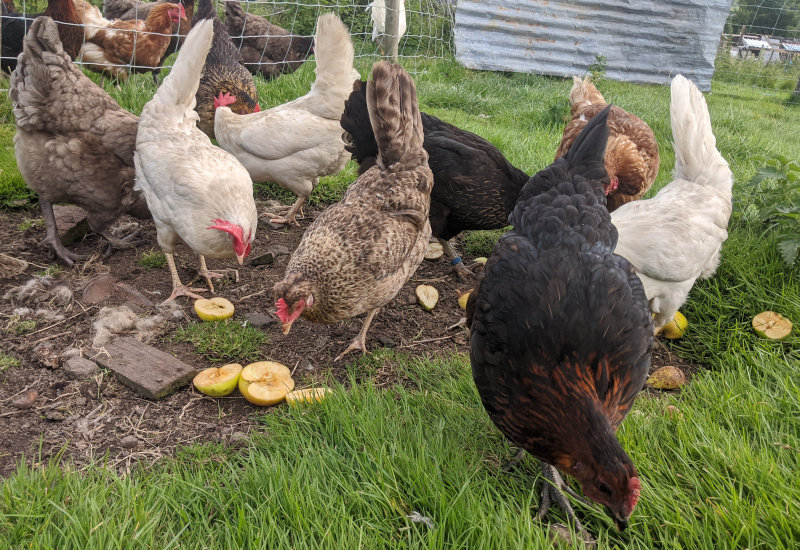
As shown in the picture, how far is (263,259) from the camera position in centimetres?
386

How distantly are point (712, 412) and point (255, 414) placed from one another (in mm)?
2021

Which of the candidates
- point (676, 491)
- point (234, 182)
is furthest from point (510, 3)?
point (676, 491)

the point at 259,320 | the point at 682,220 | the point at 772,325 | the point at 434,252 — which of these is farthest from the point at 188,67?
the point at 772,325

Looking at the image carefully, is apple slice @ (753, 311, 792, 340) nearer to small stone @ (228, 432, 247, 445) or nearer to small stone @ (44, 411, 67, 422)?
small stone @ (228, 432, 247, 445)

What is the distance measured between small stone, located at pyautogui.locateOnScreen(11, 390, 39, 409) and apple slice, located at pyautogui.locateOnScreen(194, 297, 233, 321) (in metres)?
0.90

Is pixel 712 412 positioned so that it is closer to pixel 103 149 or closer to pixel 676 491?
pixel 676 491

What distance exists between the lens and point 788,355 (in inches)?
Result: 107

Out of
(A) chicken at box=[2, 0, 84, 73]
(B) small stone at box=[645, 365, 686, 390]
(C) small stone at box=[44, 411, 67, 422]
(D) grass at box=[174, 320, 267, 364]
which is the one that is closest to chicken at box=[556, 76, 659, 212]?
(B) small stone at box=[645, 365, 686, 390]

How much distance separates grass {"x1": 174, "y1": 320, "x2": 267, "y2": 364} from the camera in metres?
3.00

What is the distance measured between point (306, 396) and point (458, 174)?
Result: 74.8 inches

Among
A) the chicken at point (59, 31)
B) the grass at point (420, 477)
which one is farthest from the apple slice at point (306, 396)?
the chicken at point (59, 31)

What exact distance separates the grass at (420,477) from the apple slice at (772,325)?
5 cm

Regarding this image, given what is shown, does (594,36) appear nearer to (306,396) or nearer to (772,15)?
(772,15)

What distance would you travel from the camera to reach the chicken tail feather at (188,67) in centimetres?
345
